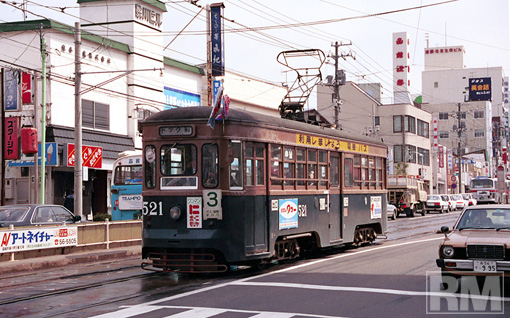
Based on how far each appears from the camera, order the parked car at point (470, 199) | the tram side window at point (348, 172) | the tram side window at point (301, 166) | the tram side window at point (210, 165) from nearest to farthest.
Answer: the tram side window at point (210, 165), the tram side window at point (301, 166), the tram side window at point (348, 172), the parked car at point (470, 199)

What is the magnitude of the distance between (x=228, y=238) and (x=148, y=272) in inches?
107

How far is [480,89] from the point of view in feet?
371

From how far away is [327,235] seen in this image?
1639 cm

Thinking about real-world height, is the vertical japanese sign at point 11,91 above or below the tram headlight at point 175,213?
above

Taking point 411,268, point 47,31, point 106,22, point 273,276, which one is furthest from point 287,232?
point 106,22

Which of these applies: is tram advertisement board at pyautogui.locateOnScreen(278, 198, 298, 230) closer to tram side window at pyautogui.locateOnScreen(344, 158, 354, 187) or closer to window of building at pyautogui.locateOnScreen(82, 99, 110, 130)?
tram side window at pyautogui.locateOnScreen(344, 158, 354, 187)

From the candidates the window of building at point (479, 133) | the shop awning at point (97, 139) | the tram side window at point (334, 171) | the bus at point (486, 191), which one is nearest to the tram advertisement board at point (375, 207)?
the tram side window at point (334, 171)

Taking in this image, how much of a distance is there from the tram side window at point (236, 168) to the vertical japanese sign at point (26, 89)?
17629 mm

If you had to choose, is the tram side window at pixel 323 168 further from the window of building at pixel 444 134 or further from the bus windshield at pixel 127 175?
the window of building at pixel 444 134

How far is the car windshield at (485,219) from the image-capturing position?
469 inches

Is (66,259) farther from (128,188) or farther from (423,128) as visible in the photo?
(423,128)

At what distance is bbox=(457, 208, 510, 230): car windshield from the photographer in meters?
11.9

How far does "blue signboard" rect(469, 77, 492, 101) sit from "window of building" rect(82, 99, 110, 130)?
3541 inches

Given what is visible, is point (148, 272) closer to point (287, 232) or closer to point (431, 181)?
point (287, 232)
